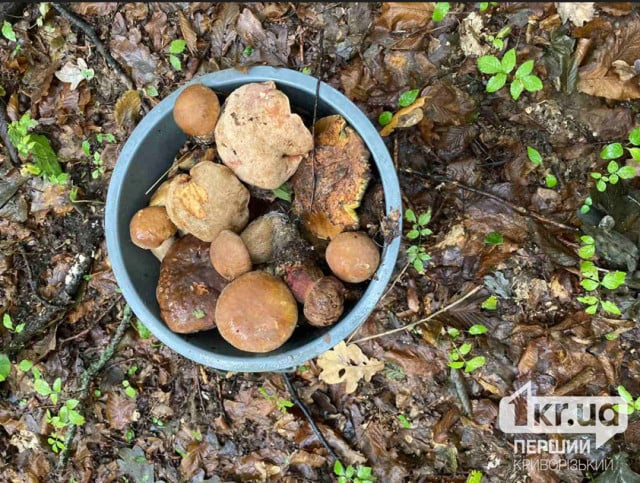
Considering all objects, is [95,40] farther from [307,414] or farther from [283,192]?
[307,414]

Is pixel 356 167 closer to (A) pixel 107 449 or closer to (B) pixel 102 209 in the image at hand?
(B) pixel 102 209

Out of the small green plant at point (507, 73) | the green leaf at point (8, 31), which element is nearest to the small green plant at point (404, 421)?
the small green plant at point (507, 73)

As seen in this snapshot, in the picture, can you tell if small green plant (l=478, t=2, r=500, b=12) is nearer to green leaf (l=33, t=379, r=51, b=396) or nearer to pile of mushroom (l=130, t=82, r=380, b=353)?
pile of mushroom (l=130, t=82, r=380, b=353)

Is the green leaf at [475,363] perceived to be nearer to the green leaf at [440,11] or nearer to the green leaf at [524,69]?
the green leaf at [524,69]

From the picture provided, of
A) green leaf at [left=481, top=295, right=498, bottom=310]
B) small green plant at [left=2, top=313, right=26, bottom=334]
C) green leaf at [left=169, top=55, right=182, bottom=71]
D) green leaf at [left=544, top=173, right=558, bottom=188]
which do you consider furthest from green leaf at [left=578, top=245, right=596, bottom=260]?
small green plant at [left=2, top=313, right=26, bottom=334]

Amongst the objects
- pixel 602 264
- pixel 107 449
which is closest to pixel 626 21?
pixel 602 264
